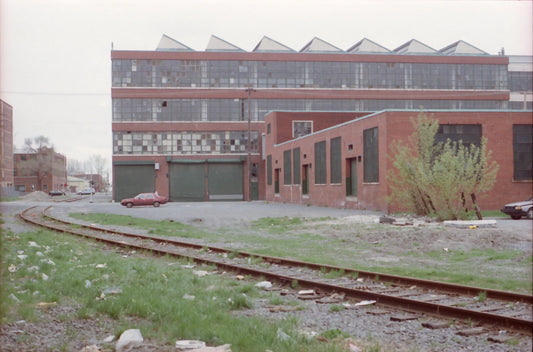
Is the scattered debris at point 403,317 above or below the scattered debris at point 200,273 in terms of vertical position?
above

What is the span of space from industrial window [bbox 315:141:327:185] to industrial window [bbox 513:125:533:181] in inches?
579

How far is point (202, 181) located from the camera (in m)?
72.4

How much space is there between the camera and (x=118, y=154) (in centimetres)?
7212

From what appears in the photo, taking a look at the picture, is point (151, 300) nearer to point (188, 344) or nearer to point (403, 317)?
point (188, 344)

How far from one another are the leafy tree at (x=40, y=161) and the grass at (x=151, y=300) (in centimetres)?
3317

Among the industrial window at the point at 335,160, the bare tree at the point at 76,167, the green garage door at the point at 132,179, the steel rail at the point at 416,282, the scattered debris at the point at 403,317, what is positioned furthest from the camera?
the bare tree at the point at 76,167

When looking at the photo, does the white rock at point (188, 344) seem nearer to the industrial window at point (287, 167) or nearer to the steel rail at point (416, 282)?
the steel rail at point (416, 282)

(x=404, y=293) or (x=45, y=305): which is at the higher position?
(x=45, y=305)

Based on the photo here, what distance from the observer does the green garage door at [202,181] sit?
237ft

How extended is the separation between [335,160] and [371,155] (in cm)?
667

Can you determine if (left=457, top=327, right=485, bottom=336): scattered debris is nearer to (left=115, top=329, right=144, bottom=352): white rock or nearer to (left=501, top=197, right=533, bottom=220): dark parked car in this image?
(left=115, top=329, right=144, bottom=352): white rock

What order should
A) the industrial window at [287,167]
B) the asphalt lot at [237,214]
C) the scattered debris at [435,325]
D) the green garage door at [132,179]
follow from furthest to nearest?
the green garage door at [132,179] < the industrial window at [287,167] < the asphalt lot at [237,214] < the scattered debris at [435,325]

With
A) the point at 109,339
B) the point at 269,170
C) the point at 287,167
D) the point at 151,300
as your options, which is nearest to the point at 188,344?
the point at 109,339

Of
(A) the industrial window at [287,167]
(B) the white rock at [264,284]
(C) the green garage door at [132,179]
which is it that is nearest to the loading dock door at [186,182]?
(C) the green garage door at [132,179]
